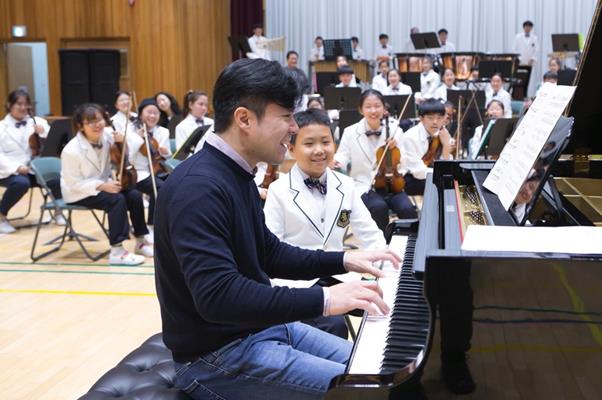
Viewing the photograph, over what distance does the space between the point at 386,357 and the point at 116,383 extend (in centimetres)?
103

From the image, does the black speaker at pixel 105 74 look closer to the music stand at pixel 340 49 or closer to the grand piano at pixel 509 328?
the music stand at pixel 340 49

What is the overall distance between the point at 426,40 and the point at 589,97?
12057 mm

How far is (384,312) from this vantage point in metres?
1.72

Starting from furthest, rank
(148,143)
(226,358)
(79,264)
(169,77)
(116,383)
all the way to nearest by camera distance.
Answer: (169,77), (148,143), (79,264), (116,383), (226,358)

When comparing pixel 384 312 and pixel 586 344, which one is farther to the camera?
pixel 384 312

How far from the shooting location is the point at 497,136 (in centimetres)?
625

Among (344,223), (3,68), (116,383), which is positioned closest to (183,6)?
(3,68)

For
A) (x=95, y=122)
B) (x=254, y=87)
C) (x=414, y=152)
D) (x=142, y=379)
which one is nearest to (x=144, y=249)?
(x=95, y=122)

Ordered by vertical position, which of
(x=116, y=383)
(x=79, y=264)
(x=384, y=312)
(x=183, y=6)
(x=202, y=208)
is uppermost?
(x=183, y=6)

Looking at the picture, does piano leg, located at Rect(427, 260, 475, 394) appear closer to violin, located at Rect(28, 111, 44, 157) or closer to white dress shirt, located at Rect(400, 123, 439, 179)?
white dress shirt, located at Rect(400, 123, 439, 179)

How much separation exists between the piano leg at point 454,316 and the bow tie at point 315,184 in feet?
6.40

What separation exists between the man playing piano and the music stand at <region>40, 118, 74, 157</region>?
5.57m

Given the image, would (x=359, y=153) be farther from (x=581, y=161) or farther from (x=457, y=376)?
(x=457, y=376)

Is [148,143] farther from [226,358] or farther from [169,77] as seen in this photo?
[169,77]
